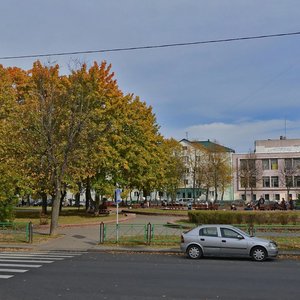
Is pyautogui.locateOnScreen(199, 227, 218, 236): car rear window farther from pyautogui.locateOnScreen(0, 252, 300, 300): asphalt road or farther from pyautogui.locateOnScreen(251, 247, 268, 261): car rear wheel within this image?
pyautogui.locateOnScreen(251, 247, 268, 261): car rear wheel

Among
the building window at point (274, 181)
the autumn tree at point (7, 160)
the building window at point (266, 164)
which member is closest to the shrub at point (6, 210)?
the autumn tree at point (7, 160)

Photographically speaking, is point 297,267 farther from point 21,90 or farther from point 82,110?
point 21,90

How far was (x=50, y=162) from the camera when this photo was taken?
984 inches

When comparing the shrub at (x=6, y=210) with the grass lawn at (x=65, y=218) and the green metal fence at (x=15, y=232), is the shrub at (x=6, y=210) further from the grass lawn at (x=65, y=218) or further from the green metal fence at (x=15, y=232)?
the green metal fence at (x=15, y=232)

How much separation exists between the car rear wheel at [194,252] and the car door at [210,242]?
201mm

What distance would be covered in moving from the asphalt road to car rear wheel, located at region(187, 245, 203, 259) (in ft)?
1.62

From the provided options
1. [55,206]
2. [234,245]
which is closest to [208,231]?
[234,245]

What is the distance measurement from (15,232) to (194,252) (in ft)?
36.4

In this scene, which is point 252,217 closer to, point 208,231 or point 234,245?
point 208,231

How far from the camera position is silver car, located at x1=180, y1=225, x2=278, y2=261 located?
1706cm

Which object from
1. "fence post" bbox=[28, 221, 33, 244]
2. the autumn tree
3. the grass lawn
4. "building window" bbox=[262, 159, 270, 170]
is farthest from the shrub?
"building window" bbox=[262, 159, 270, 170]

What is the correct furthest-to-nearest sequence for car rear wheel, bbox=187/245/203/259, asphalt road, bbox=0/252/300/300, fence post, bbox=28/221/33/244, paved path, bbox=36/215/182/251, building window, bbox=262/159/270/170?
building window, bbox=262/159/270/170 → fence post, bbox=28/221/33/244 → paved path, bbox=36/215/182/251 → car rear wheel, bbox=187/245/203/259 → asphalt road, bbox=0/252/300/300

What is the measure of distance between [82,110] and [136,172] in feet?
53.1

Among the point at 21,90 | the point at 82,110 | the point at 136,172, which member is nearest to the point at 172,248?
the point at 82,110
